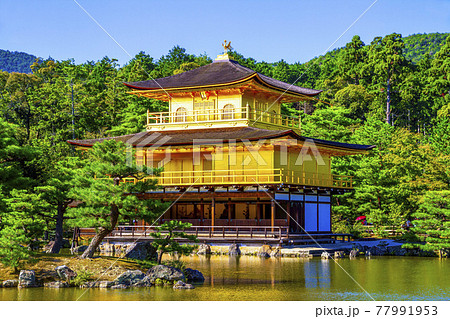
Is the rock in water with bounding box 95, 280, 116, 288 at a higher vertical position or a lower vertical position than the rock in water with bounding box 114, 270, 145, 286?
lower

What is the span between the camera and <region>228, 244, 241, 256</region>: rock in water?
1275 inches

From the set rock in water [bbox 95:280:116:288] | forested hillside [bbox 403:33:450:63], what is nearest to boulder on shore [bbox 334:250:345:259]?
rock in water [bbox 95:280:116:288]

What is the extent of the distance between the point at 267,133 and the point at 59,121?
30.2 meters

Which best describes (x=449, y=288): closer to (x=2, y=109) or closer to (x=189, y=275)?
(x=189, y=275)

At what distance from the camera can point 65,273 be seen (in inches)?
778

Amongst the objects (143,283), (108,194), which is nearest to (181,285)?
(143,283)

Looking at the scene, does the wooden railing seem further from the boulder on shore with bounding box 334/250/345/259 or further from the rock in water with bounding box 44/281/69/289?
the rock in water with bounding box 44/281/69/289

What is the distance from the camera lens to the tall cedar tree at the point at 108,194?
21.3 m

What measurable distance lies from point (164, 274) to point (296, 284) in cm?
424

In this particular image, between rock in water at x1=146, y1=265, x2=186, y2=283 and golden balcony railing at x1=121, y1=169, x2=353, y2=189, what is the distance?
14478mm

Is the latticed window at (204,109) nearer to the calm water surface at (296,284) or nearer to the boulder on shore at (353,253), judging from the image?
the boulder on shore at (353,253)

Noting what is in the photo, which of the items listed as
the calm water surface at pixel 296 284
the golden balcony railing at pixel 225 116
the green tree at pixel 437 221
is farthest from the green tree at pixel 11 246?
the golden balcony railing at pixel 225 116

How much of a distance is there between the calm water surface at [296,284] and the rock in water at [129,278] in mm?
722

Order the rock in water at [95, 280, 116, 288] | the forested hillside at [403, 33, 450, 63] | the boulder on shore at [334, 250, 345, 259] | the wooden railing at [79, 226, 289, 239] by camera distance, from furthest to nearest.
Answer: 1. the forested hillside at [403, 33, 450, 63]
2. the wooden railing at [79, 226, 289, 239]
3. the boulder on shore at [334, 250, 345, 259]
4. the rock in water at [95, 280, 116, 288]
